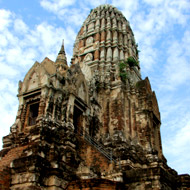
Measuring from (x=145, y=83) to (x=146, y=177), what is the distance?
543 inches

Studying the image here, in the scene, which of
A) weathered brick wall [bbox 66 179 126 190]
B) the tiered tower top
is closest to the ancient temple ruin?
weathered brick wall [bbox 66 179 126 190]

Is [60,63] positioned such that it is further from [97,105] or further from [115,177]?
[115,177]

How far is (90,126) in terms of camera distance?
18.7 metres

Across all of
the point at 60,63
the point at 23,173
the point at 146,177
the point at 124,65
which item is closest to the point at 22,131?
the point at 23,173

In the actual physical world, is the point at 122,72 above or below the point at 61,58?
above

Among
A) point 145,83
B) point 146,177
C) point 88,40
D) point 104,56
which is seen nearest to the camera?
point 146,177

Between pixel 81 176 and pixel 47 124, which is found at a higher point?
pixel 47 124

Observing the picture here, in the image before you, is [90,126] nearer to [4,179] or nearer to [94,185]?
[4,179]

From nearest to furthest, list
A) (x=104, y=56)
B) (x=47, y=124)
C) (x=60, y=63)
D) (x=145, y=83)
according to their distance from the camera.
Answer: (x=47, y=124)
(x=60, y=63)
(x=145, y=83)
(x=104, y=56)

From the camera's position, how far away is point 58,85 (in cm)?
1688

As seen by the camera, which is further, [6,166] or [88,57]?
[88,57]

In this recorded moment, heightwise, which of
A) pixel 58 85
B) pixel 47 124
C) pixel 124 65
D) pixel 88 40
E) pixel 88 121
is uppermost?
pixel 88 40

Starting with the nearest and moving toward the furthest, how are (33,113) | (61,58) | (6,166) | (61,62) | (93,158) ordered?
1. (6,166)
2. (93,158)
3. (33,113)
4. (61,62)
5. (61,58)

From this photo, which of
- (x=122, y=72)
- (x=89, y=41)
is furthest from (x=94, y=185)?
(x=89, y=41)
